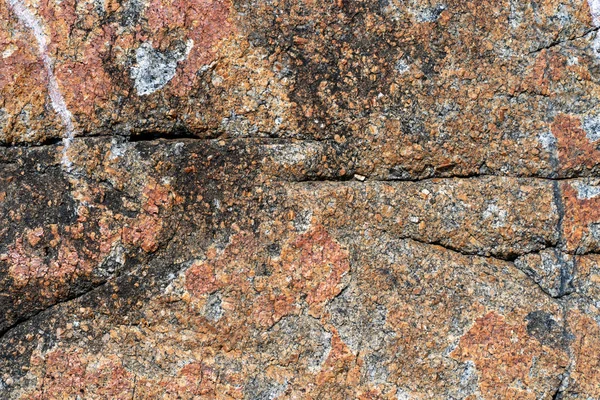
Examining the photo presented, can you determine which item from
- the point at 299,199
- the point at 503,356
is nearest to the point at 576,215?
the point at 503,356

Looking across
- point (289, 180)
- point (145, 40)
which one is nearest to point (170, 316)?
point (289, 180)

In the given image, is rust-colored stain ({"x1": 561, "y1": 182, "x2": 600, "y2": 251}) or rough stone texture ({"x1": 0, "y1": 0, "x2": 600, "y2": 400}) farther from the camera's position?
rust-colored stain ({"x1": 561, "y1": 182, "x2": 600, "y2": 251})

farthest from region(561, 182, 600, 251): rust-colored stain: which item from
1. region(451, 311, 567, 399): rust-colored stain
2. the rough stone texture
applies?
region(451, 311, 567, 399): rust-colored stain

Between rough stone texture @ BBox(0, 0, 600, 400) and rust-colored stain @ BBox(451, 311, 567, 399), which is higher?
rough stone texture @ BBox(0, 0, 600, 400)

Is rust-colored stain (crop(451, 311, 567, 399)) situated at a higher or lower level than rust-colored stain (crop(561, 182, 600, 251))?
lower

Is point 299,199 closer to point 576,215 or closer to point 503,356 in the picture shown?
point 503,356

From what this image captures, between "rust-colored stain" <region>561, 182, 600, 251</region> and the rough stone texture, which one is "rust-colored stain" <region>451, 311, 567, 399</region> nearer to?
the rough stone texture

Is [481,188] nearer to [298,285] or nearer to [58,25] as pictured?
[298,285]

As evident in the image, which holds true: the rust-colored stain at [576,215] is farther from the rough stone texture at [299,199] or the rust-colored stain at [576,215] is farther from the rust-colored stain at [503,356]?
the rust-colored stain at [503,356]
